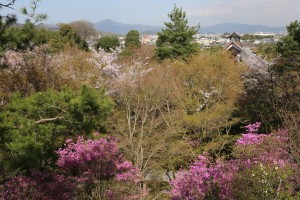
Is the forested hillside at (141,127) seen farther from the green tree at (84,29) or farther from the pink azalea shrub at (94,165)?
the green tree at (84,29)

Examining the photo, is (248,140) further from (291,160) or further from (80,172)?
(80,172)

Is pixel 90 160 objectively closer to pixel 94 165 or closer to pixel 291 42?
pixel 94 165

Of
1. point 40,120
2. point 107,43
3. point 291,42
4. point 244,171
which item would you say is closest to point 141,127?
point 40,120

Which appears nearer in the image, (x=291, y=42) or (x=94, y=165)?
(x=94, y=165)

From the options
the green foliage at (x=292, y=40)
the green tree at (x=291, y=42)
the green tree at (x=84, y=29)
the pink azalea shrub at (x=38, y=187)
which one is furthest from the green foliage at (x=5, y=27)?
the green tree at (x=84, y=29)

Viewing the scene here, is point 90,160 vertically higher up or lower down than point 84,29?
lower down

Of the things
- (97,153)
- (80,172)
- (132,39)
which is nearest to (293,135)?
(97,153)

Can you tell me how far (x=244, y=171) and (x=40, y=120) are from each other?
424cm

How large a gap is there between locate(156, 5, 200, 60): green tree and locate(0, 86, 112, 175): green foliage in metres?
21.8

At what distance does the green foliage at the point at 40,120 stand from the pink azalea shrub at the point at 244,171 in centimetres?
260

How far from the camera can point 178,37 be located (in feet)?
95.8

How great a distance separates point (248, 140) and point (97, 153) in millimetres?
4051

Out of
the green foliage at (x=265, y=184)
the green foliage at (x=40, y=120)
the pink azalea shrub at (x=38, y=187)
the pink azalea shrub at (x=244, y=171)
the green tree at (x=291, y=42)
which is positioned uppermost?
the green tree at (x=291, y=42)

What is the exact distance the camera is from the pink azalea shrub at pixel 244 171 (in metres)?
5.53
